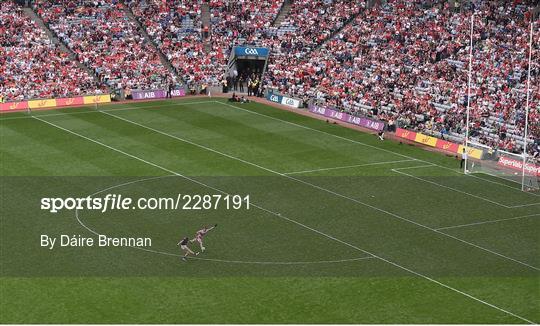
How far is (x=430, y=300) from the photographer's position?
37.9 metres

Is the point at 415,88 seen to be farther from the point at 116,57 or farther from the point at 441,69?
the point at 116,57

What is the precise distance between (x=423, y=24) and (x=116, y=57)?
94.3 ft

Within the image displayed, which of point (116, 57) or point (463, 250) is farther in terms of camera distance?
point (116, 57)

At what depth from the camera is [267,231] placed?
154ft

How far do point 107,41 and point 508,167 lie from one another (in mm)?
44249

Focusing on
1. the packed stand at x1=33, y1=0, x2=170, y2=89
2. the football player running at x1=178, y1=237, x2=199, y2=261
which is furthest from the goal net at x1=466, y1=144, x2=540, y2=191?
the packed stand at x1=33, y1=0, x2=170, y2=89

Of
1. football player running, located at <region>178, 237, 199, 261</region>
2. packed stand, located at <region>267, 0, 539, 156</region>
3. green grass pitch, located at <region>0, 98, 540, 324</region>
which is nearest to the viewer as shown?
green grass pitch, located at <region>0, 98, 540, 324</region>

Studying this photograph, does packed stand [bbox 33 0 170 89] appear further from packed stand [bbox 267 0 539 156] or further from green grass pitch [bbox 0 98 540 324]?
green grass pitch [bbox 0 98 540 324]

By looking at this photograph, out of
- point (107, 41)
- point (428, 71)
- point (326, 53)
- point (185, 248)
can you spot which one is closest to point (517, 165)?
point (428, 71)

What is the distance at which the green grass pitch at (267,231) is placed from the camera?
122 feet

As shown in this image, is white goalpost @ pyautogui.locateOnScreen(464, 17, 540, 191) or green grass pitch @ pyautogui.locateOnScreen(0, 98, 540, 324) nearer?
green grass pitch @ pyautogui.locateOnScreen(0, 98, 540, 324)

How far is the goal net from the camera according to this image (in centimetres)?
5634

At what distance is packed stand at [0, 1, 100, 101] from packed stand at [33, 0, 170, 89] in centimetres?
181

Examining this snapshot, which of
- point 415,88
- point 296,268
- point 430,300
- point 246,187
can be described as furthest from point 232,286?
point 415,88
